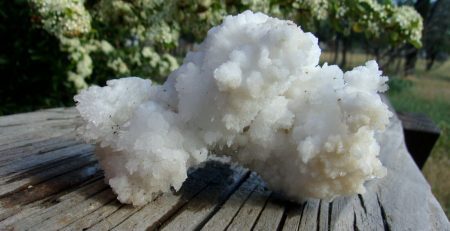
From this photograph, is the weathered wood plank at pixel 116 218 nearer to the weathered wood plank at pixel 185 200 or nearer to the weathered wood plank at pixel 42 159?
the weathered wood plank at pixel 185 200

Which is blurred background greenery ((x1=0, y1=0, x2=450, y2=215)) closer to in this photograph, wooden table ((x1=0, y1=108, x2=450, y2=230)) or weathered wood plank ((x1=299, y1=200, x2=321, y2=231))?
wooden table ((x1=0, y1=108, x2=450, y2=230))

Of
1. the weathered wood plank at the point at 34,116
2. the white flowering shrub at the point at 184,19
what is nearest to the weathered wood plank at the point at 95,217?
the weathered wood plank at the point at 34,116

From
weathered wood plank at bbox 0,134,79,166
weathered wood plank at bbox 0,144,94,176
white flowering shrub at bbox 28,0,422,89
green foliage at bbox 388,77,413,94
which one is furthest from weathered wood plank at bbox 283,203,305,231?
green foliage at bbox 388,77,413,94

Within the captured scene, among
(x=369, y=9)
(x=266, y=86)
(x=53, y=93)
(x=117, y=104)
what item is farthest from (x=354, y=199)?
→ (x=53, y=93)

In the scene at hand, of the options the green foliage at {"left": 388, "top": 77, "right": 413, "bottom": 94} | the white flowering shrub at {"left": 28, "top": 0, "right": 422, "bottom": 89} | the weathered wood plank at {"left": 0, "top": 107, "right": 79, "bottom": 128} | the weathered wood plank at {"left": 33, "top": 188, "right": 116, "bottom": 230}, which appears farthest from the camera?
the green foliage at {"left": 388, "top": 77, "right": 413, "bottom": 94}

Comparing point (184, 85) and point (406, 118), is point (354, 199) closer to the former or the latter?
point (184, 85)
